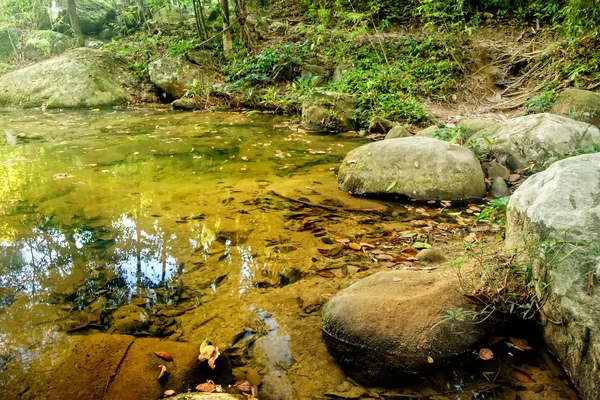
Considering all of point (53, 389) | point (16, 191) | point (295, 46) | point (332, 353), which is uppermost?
point (295, 46)

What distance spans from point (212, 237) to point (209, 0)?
15411 mm

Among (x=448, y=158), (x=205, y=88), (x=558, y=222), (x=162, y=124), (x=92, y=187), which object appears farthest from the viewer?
(x=205, y=88)

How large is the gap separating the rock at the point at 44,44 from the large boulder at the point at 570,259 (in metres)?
18.5

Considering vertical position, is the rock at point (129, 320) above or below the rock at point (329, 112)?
below

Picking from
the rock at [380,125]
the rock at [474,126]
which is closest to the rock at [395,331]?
the rock at [474,126]

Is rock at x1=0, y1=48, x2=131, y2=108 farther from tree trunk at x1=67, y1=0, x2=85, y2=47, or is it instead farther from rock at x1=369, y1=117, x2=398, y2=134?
rock at x1=369, y1=117, x2=398, y2=134

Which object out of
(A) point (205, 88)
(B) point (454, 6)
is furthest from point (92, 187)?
(B) point (454, 6)

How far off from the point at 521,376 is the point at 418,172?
2481 millimetres

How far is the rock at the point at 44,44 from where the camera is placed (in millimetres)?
15492

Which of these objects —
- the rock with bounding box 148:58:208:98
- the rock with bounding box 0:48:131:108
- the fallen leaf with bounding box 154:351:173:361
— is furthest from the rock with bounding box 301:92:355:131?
the rock with bounding box 0:48:131:108

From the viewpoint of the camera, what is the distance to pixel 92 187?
4340mm

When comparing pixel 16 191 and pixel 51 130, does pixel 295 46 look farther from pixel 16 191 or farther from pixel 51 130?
pixel 16 191

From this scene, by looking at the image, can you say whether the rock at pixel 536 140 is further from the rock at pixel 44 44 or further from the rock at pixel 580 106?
the rock at pixel 44 44

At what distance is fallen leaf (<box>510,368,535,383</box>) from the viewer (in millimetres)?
1815
